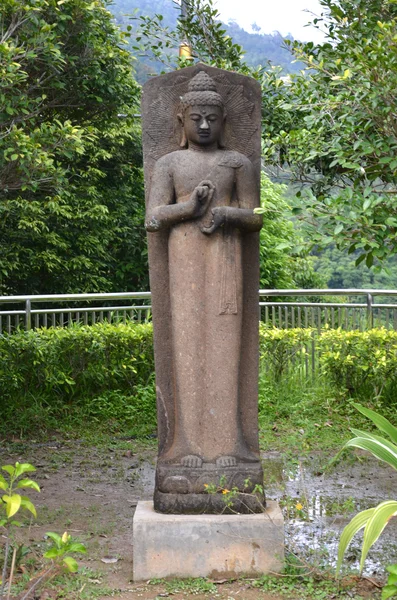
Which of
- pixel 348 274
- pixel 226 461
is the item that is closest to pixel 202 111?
pixel 226 461

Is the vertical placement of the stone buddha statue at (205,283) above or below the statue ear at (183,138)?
below

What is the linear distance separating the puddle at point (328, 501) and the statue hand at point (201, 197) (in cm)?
156

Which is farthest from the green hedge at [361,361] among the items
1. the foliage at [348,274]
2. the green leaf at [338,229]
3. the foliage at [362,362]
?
the foliage at [348,274]

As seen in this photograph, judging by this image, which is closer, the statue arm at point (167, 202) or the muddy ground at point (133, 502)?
the muddy ground at point (133, 502)

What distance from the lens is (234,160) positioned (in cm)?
491

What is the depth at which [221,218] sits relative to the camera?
4.77m

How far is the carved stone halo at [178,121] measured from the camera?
501 centimetres

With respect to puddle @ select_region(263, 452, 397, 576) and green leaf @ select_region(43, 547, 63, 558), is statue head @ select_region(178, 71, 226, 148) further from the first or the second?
green leaf @ select_region(43, 547, 63, 558)

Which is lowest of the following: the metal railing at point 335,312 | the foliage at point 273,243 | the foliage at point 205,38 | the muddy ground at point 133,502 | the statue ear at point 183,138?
the muddy ground at point 133,502

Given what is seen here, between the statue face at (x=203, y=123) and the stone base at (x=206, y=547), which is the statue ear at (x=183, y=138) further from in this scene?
the stone base at (x=206, y=547)

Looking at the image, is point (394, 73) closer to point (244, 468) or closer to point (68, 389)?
point (244, 468)

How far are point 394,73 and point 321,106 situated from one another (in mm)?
849

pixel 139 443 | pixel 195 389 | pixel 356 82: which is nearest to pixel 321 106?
pixel 356 82

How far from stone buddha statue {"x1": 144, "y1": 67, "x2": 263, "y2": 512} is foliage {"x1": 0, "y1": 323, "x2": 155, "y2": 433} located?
347cm
